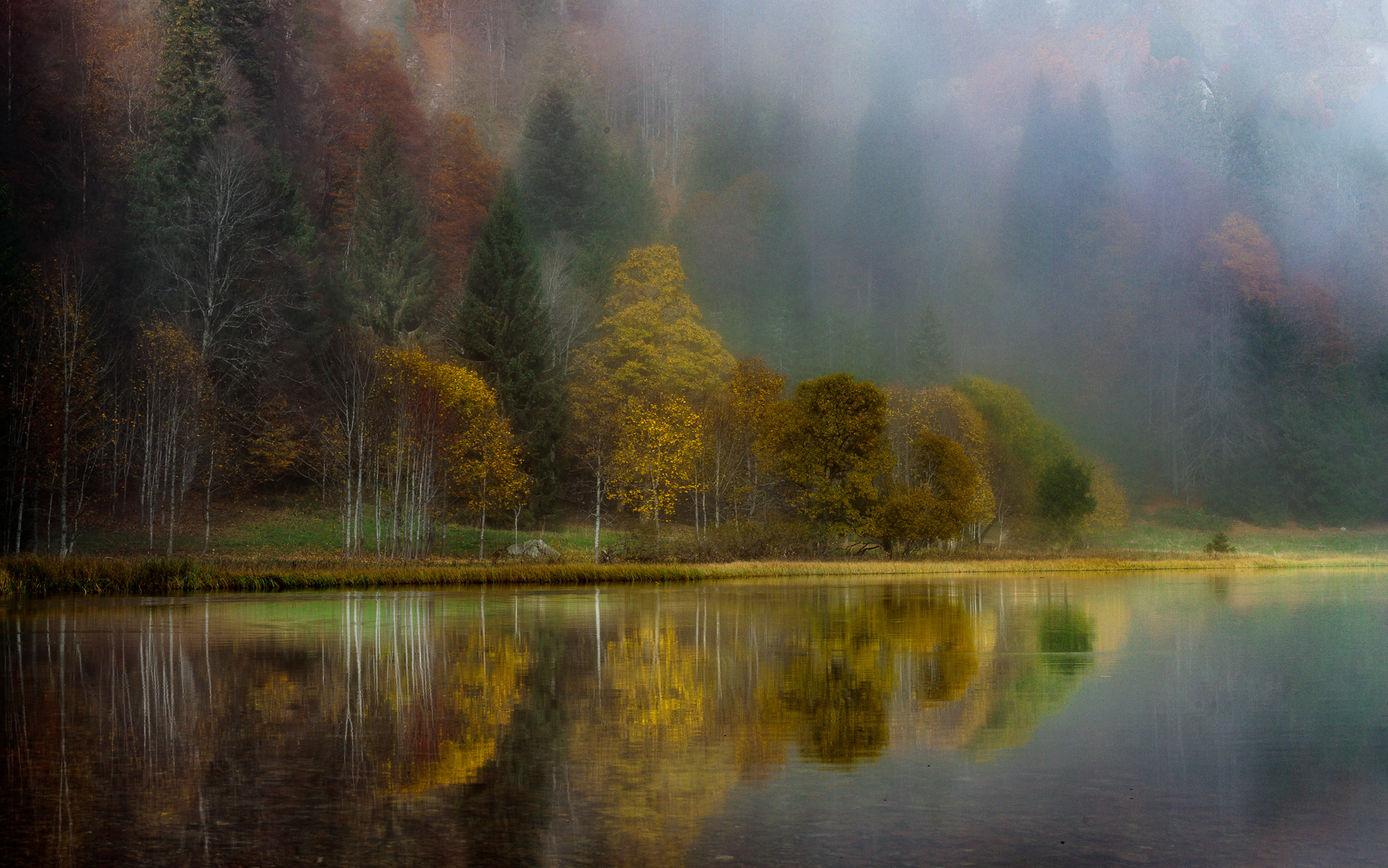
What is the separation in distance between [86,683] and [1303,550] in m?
87.8

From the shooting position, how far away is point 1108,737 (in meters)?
12.4

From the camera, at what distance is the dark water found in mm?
8352

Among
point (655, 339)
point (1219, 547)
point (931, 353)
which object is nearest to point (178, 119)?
point (655, 339)

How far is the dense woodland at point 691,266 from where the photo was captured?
58.7 meters

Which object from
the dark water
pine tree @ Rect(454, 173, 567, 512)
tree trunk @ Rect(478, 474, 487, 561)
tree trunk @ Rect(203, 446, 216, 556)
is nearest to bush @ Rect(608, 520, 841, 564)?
tree trunk @ Rect(478, 474, 487, 561)

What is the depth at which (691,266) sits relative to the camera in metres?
111

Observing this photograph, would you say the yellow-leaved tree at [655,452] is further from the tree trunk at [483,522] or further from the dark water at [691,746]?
the dark water at [691,746]

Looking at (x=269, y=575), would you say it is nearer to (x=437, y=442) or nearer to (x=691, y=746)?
(x=437, y=442)

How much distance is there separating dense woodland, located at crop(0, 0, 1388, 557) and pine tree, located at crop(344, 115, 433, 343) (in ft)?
0.83

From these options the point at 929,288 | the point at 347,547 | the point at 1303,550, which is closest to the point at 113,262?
the point at 347,547

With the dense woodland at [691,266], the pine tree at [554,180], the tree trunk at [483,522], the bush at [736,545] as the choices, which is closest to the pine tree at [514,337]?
the dense woodland at [691,266]

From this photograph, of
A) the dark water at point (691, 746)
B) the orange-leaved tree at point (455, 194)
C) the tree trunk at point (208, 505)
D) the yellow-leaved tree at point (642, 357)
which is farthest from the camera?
the orange-leaved tree at point (455, 194)

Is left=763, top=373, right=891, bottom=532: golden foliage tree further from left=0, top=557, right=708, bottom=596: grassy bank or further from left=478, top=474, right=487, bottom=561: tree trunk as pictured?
left=478, top=474, right=487, bottom=561: tree trunk

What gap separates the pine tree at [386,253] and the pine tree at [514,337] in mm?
3631
